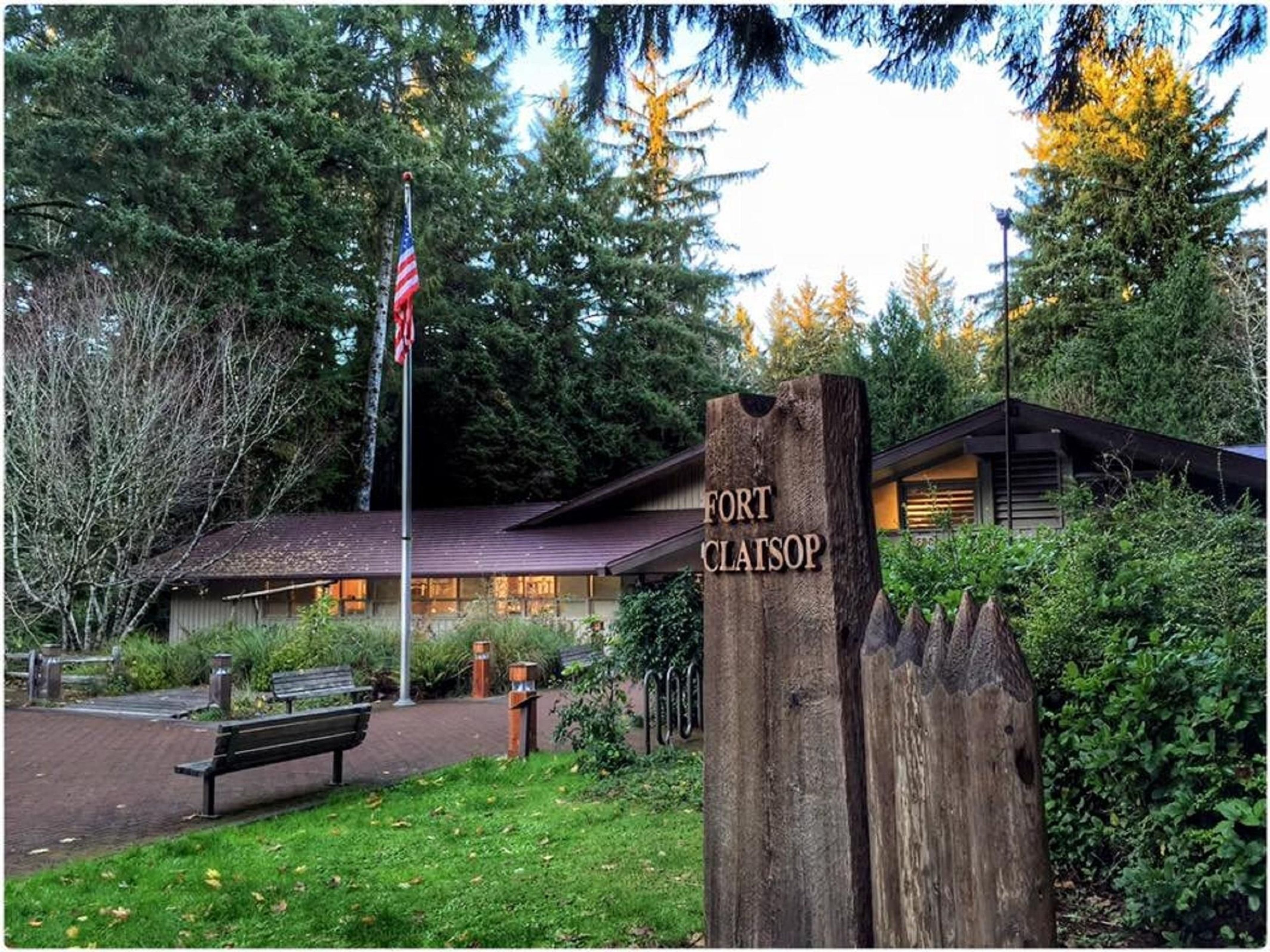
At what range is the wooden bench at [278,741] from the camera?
26.2 ft

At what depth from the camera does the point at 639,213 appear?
1454 inches

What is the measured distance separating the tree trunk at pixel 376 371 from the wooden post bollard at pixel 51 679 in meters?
14.6

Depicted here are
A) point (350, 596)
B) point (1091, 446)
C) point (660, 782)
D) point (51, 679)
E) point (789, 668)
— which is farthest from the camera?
point (350, 596)

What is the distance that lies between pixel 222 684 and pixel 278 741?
260 inches

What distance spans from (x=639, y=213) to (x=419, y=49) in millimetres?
9698

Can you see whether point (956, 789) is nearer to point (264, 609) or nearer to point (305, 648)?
point (305, 648)

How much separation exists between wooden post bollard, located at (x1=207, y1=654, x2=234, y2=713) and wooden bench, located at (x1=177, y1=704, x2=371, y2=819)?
570cm

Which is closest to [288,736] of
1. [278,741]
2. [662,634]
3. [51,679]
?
[278,741]

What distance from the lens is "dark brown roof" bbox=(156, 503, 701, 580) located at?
22.5 m

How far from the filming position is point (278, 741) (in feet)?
27.7

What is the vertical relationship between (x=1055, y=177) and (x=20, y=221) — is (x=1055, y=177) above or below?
above

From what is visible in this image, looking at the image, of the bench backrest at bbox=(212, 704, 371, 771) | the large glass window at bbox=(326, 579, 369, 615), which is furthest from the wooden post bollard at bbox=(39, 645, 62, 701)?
the bench backrest at bbox=(212, 704, 371, 771)

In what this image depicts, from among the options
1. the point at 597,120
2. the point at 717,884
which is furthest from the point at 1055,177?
the point at 717,884

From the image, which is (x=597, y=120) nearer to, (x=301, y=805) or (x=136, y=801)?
(x=301, y=805)
